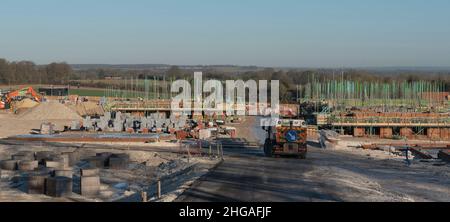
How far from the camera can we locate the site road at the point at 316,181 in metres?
19.9

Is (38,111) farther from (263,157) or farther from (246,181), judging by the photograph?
(246,181)

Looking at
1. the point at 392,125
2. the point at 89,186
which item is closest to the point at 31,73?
the point at 392,125

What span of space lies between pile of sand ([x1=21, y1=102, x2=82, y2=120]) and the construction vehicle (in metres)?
34.2

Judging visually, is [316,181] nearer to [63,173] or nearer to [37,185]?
[63,173]

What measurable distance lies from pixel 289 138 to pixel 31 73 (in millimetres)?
102118

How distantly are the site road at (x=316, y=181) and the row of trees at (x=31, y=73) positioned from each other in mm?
91509

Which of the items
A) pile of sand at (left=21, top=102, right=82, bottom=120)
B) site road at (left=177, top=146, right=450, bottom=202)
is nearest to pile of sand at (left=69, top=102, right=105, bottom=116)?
pile of sand at (left=21, top=102, right=82, bottom=120)

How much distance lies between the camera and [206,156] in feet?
109

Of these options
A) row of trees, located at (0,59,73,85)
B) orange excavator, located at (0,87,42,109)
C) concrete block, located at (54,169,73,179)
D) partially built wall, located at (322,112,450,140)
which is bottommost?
partially built wall, located at (322,112,450,140)

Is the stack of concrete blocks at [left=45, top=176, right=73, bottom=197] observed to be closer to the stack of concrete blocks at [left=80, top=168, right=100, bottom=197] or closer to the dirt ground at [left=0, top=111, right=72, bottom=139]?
the stack of concrete blocks at [left=80, top=168, right=100, bottom=197]

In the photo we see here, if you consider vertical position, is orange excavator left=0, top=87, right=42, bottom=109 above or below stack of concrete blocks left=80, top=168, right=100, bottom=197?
above

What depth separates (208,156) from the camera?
109 ft

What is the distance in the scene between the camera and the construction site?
21719mm
